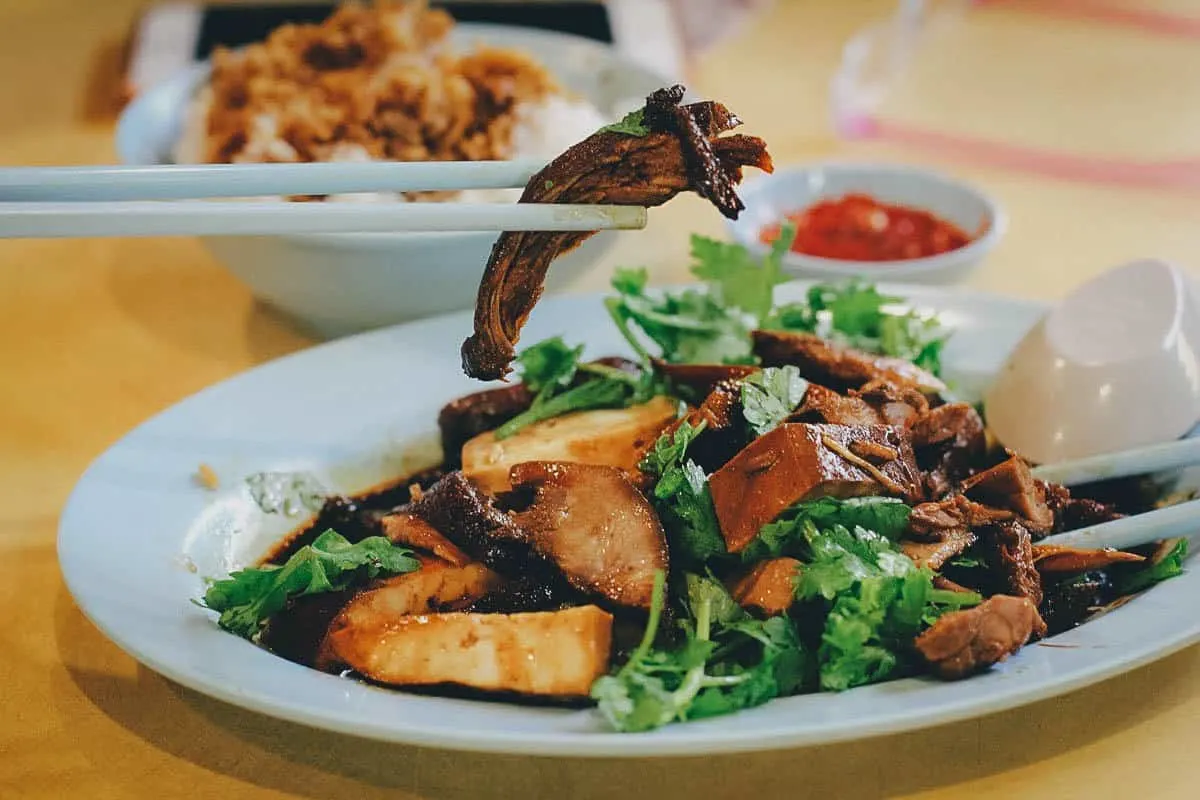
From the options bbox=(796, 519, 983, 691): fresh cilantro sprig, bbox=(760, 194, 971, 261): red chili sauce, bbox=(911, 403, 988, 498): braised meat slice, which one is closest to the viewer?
bbox=(796, 519, 983, 691): fresh cilantro sprig

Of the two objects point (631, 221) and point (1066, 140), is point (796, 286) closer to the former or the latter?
point (631, 221)

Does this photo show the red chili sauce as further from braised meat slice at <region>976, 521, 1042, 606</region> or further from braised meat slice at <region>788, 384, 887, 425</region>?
braised meat slice at <region>976, 521, 1042, 606</region>

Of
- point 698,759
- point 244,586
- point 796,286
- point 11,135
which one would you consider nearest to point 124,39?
point 11,135

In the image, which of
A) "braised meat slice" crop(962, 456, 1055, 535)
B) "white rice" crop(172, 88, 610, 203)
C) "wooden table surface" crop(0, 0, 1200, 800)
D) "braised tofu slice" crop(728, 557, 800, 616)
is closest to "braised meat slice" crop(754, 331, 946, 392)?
"braised meat slice" crop(962, 456, 1055, 535)

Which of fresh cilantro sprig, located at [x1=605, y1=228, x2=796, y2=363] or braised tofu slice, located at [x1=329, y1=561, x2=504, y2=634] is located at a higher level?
fresh cilantro sprig, located at [x1=605, y1=228, x2=796, y2=363]

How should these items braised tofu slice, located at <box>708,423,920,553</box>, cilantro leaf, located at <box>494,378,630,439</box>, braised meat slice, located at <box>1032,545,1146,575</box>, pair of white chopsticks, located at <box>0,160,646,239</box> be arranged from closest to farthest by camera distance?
pair of white chopsticks, located at <box>0,160,646,239</box>
braised tofu slice, located at <box>708,423,920,553</box>
braised meat slice, located at <box>1032,545,1146,575</box>
cilantro leaf, located at <box>494,378,630,439</box>

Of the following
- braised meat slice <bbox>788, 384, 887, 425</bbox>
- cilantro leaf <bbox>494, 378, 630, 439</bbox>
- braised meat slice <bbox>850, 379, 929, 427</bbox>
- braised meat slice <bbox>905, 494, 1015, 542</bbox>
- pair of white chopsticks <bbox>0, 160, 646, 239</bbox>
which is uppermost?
pair of white chopsticks <bbox>0, 160, 646, 239</bbox>

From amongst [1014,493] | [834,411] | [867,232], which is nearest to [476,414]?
[834,411]
